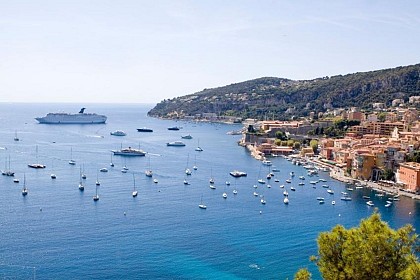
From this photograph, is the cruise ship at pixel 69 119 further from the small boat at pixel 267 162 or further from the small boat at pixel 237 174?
the small boat at pixel 237 174

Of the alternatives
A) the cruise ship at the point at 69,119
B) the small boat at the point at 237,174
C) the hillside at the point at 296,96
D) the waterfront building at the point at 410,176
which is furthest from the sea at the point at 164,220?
the hillside at the point at 296,96

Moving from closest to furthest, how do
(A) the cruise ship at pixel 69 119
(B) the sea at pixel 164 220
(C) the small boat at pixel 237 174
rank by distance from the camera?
1. (B) the sea at pixel 164 220
2. (C) the small boat at pixel 237 174
3. (A) the cruise ship at pixel 69 119

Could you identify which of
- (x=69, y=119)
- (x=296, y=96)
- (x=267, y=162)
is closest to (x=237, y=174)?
(x=267, y=162)

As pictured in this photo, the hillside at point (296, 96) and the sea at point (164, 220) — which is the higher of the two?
the hillside at point (296, 96)

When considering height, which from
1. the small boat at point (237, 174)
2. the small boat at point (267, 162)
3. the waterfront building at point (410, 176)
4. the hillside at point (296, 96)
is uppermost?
the hillside at point (296, 96)

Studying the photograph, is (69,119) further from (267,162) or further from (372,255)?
(372,255)

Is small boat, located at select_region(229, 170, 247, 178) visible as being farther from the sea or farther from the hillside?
the hillside

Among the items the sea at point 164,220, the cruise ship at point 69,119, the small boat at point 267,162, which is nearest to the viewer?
the sea at point 164,220
